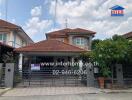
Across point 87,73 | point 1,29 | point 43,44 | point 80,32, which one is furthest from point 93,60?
point 80,32

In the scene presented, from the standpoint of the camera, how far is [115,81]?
63.4 ft

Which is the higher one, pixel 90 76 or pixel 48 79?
pixel 90 76

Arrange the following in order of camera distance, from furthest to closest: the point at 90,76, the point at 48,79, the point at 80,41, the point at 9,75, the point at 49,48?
the point at 80,41 → the point at 49,48 → the point at 48,79 → the point at 90,76 → the point at 9,75

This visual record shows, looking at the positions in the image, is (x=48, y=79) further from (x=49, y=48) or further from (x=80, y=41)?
(x=80, y=41)

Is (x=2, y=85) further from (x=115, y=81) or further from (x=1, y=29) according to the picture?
(x=1, y=29)

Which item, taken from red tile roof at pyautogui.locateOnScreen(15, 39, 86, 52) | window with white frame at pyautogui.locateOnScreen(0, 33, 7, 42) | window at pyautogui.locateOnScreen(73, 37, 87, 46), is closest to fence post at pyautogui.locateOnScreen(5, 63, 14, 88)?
red tile roof at pyautogui.locateOnScreen(15, 39, 86, 52)

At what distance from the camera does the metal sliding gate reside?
20.1 meters

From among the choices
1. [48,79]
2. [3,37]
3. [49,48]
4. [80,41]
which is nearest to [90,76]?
[48,79]

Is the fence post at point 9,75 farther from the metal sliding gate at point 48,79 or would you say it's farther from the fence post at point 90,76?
the fence post at point 90,76

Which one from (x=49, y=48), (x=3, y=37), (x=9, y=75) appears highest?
(x=3, y=37)

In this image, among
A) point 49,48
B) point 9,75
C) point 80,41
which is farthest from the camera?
point 80,41

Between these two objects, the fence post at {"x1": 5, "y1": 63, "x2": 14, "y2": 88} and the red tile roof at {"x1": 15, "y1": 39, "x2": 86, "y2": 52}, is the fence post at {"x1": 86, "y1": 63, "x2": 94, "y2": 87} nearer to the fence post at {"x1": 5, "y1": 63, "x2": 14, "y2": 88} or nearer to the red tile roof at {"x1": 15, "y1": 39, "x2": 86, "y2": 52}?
the fence post at {"x1": 5, "y1": 63, "x2": 14, "y2": 88}

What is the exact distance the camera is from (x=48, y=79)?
20.6 meters

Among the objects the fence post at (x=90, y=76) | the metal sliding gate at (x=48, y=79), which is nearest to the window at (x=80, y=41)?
the metal sliding gate at (x=48, y=79)
